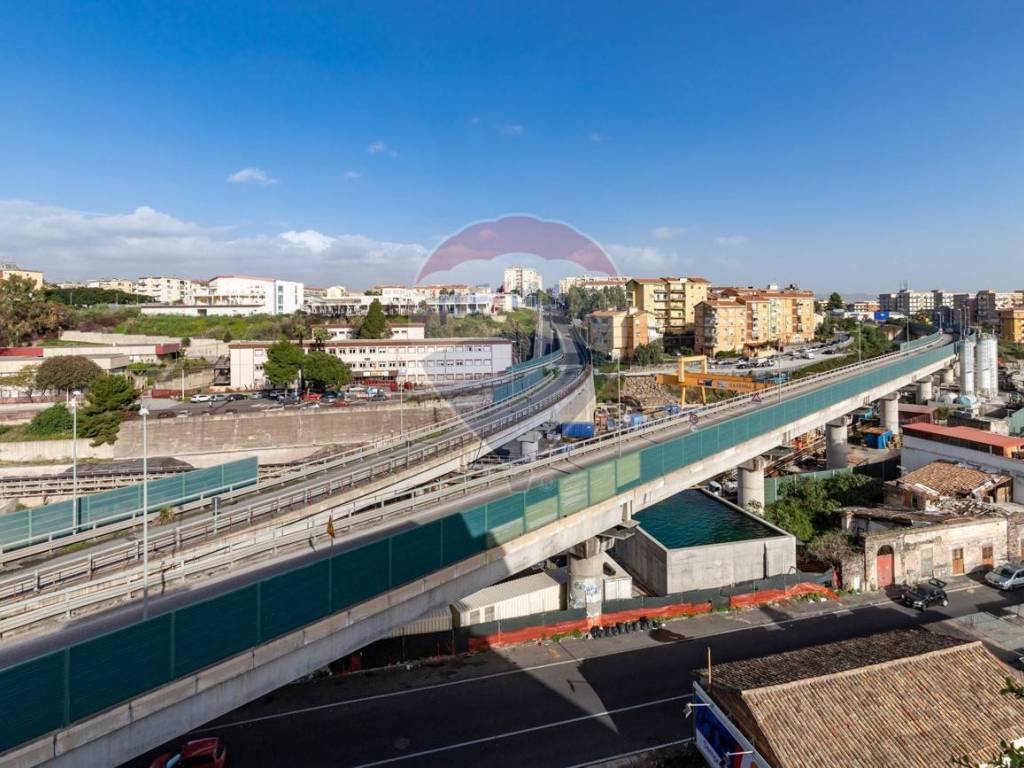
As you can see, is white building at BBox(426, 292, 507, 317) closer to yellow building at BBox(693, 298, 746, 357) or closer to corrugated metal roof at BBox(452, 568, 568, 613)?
corrugated metal roof at BBox(452, 568, 568, 613)

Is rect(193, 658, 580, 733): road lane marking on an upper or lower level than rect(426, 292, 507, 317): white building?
lower

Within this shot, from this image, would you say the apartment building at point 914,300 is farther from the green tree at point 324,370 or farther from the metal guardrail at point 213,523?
the metal guardrail at point 213,523

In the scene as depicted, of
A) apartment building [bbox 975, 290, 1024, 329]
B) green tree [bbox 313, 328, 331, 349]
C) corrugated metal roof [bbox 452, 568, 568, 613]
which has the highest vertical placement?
apartment building [bbox 975, 290, 1024, 329]

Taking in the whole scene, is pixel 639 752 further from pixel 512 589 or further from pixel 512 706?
pixel 512 589

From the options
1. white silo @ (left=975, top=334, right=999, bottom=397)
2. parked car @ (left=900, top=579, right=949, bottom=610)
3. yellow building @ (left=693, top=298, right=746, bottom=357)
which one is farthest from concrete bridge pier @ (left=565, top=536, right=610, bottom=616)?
yellow building @ (left=693, top=298, right=746, bottom=357)

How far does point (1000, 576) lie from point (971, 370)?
46207 millimetres

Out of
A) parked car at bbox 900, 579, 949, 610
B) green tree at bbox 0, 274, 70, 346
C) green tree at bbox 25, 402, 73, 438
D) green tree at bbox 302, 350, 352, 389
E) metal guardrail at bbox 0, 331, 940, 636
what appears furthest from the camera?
green tree at bbox 0, 274, 70, 346

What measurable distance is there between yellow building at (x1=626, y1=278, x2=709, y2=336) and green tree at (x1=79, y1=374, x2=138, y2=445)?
60.5 meters

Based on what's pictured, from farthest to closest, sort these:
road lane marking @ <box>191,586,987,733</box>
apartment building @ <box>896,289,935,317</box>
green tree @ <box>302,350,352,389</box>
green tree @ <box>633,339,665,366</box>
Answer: apartment building @ <box>896,289,935,317</box> < green tree @ <box>633,339,665,366</box> < green tree @ <box>302,350,352,389</box> < road lane marking @ <box>191,586,987,733</box>

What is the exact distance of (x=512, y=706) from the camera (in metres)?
13.3

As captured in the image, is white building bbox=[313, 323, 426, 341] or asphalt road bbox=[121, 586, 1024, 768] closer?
asphalt road bbox=[121, 586, 1024, 768]

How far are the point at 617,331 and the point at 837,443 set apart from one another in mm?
26852

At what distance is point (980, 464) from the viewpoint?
85.3ft

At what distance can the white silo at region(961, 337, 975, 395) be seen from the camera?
5569cm
